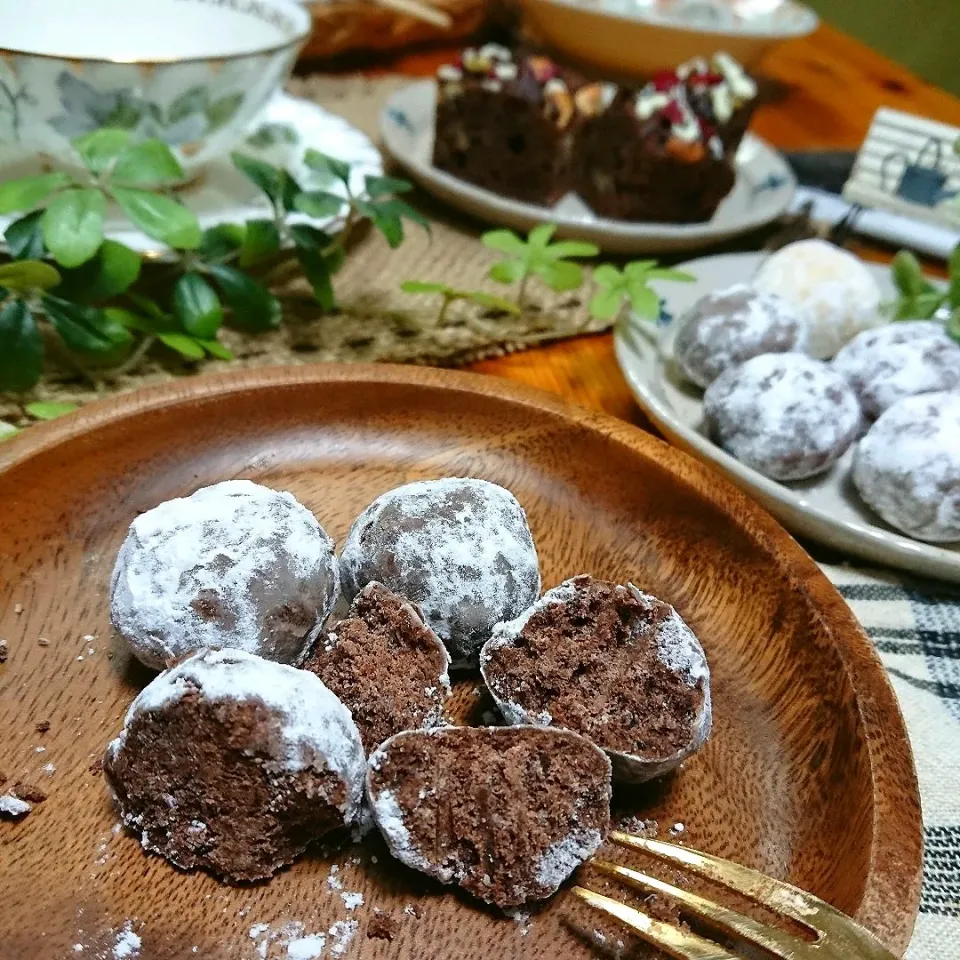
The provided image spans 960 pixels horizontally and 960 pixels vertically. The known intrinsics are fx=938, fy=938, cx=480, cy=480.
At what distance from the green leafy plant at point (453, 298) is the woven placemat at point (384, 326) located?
20 millimetres

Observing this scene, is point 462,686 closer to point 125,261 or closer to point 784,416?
point 784,416

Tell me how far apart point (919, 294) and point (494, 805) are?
4.64ft

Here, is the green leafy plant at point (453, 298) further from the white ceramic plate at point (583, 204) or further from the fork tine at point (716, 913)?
the fork tine at point (716, 913)

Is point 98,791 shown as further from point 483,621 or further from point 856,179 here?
point 856,179

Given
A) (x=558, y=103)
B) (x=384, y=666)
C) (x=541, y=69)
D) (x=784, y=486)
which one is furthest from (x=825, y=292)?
(x=384, y=666)

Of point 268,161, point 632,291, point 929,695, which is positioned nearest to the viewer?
point 929,695

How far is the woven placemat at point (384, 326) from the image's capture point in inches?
58.4

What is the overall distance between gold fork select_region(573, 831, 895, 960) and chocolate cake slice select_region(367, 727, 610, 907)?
1.7 inches

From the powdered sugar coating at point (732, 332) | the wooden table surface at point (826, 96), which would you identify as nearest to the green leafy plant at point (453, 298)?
the wooden table surface at point (826, 96)

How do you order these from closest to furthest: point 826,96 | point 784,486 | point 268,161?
point 784,486 → point 268,161 → point 826,96

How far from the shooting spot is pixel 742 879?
0.80m

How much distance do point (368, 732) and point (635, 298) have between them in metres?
1.02

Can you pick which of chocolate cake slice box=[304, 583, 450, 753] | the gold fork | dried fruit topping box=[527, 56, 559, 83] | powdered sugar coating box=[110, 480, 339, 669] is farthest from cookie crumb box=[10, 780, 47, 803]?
dried fruit topping box=[527, 56, 559, 83]

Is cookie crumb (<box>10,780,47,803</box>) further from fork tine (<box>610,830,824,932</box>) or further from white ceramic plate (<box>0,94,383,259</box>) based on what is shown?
white ceramic plate (<box>0,94,383,259</box>)
